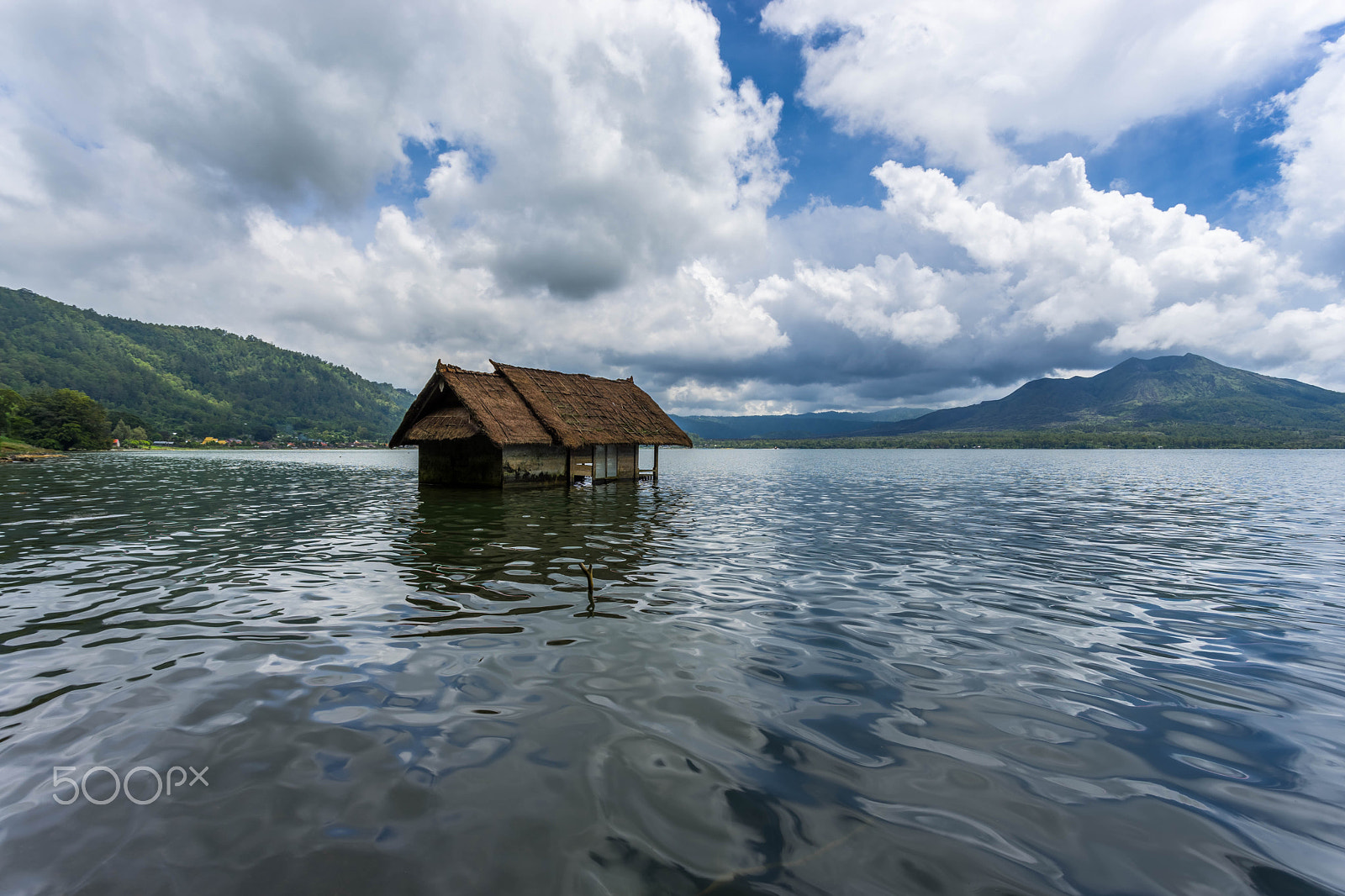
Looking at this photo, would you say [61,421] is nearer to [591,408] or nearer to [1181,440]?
[591,408]

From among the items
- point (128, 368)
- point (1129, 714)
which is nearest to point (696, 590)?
point (1129, 714)

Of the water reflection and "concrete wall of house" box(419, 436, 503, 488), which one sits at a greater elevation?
"concrete wall of house" box(419, 436, 503, 488)

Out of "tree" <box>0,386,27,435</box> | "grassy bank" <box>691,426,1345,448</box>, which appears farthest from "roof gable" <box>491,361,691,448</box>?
"grassy bank" <box>691,426,1345,448</box>

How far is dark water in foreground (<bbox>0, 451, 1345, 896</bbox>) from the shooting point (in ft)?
11.4

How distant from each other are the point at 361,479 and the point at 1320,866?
146 feet

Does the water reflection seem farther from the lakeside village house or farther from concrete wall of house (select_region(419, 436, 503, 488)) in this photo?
the lakeside village house

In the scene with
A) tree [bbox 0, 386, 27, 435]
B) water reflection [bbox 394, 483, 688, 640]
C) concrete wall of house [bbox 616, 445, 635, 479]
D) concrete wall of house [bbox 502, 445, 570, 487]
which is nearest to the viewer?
water reflection [bbox 394, 483, 688, 640]

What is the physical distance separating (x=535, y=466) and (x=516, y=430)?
212cm

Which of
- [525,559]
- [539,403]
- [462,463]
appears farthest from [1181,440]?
[525,559]

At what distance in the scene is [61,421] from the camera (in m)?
84.1

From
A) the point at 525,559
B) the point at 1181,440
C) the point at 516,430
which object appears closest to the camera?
the point at 525,559

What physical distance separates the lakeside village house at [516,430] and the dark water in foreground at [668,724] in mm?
13798

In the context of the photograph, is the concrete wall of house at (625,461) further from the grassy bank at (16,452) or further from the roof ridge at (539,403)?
the grassy bank at (16,452)

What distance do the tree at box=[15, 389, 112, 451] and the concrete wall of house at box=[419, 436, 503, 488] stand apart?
92786 mm
